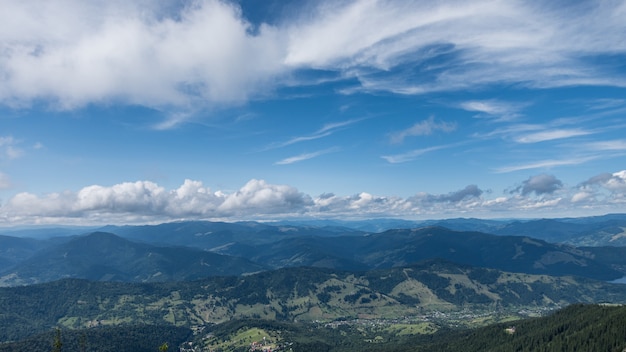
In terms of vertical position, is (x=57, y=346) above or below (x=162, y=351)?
above

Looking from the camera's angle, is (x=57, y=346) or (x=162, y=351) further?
(x=162, y=351)
